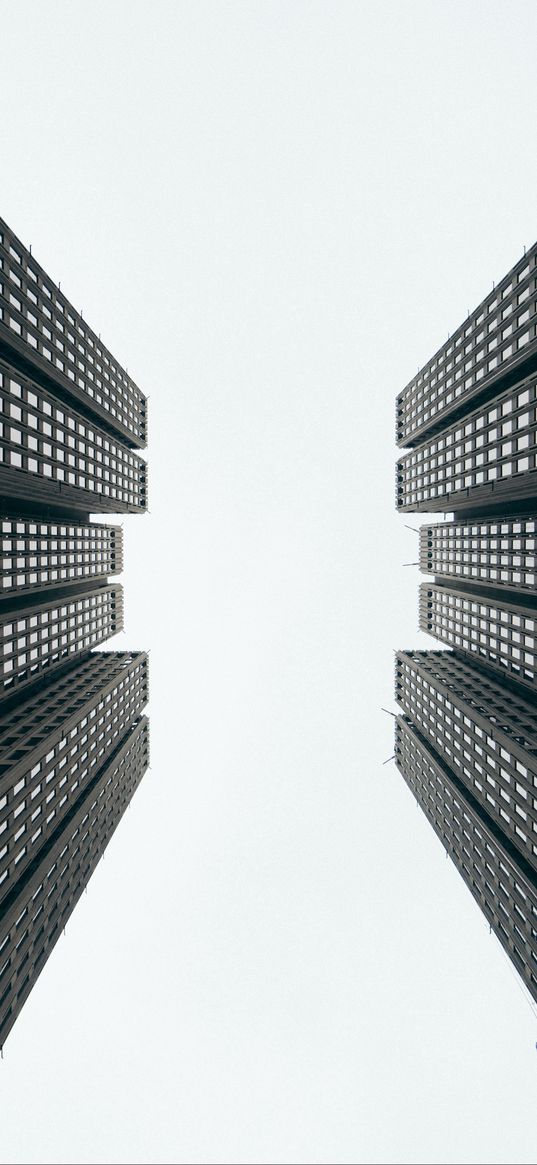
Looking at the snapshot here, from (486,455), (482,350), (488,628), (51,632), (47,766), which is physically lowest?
(47,766)

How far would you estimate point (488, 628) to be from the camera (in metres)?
65.1

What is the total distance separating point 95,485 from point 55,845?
4212cm

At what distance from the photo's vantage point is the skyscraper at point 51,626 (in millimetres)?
44625

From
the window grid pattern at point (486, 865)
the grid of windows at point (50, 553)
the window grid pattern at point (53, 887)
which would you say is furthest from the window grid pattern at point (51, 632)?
the window grid pattern at point (486, 865)

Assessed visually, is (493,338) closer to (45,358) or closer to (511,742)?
(511,742)

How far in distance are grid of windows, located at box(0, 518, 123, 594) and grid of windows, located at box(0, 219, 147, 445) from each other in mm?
16535

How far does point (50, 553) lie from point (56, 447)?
43.2ft

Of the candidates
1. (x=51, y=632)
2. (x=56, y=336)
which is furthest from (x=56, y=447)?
(x=51, y=632)

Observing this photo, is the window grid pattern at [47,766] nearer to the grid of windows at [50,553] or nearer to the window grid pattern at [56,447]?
the grid of windows at [50,553]

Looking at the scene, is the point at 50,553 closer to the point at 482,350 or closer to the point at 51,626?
the point at 51,626

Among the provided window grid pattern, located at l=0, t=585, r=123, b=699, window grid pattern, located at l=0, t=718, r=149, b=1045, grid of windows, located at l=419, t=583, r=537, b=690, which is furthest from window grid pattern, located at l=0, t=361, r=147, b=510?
grid of windows, located at l=419, t=583, r=537, b=690

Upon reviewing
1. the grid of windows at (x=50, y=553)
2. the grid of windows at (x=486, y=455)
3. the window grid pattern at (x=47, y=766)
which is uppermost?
the grid of windows at (x=486, y=455)

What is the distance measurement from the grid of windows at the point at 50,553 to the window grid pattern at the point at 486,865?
56.3 meters

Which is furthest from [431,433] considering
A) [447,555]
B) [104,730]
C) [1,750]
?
[1,750]
